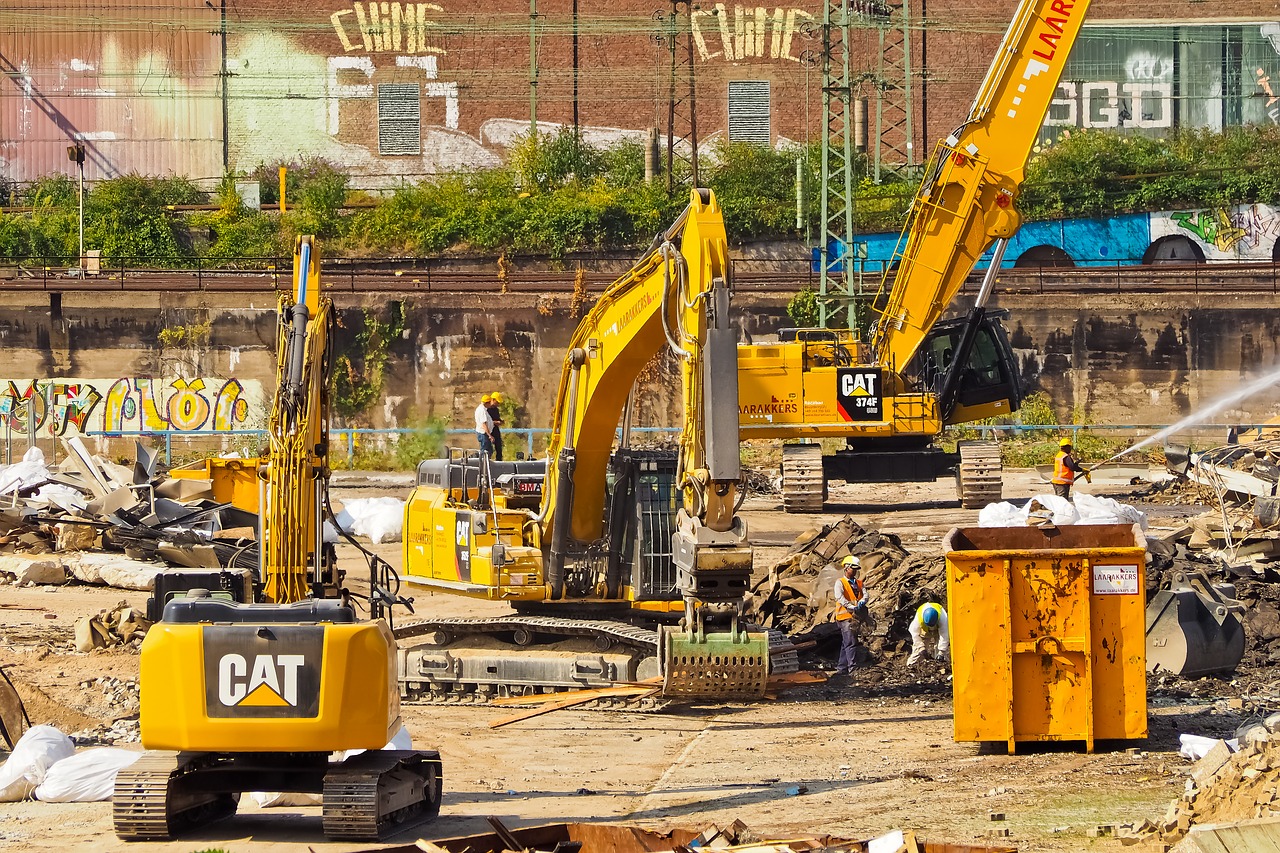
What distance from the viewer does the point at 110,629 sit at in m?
18.0

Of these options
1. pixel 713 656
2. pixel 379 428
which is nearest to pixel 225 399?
pixel 379 428

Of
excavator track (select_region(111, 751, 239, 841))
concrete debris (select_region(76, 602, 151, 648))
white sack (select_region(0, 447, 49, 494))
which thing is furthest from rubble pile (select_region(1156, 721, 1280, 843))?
white sack (select_region(0, 447, 49, 494))

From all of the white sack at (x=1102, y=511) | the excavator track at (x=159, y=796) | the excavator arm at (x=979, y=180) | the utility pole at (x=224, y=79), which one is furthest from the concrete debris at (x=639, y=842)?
the utility pole at (x=224, y=79)

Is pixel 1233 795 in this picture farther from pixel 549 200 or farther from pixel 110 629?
pixel 549 200

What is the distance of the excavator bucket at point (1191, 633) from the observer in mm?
14805

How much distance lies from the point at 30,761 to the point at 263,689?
2.39 m

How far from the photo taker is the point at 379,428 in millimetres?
38406

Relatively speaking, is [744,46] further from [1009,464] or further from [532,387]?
[1009,464]

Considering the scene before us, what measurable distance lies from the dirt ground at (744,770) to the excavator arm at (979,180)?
1203 cm

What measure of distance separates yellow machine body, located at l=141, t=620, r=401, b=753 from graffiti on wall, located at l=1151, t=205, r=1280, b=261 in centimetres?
4210

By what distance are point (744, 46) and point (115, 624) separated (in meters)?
37.4

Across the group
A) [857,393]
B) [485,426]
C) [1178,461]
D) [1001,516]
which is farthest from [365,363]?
[1001,516]


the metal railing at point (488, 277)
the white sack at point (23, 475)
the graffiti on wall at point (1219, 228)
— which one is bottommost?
the white sack at point (23, 475)

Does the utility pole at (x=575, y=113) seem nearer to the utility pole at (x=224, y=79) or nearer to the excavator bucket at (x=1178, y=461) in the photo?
the utility pole at (x=224, y=79)
